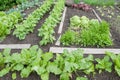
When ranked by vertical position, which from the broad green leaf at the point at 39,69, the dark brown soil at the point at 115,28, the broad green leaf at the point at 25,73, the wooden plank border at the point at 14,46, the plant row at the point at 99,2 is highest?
the broad green leaf at the point at 39,69

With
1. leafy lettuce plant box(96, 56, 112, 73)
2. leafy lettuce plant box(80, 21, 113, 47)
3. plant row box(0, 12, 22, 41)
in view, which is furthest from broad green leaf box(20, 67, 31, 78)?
plant row box(0, 12, 22, 41)

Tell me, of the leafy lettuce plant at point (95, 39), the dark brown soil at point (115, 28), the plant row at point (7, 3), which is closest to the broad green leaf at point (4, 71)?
the leafy lettuce plant at point (95, 39)

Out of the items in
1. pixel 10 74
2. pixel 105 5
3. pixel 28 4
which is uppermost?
pixel 10 74

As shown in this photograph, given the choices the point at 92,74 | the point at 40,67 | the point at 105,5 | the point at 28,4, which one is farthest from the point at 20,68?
the point at 105,5

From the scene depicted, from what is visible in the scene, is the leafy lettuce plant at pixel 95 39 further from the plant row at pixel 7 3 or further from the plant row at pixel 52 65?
the plant row at pixel 7 3

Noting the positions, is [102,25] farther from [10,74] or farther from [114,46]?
[10,74]

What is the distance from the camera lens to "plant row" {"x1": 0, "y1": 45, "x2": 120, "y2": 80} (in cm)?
310

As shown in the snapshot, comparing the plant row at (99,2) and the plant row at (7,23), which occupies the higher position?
the plant row at (7,23)

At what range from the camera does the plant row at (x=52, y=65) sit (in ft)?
10.2

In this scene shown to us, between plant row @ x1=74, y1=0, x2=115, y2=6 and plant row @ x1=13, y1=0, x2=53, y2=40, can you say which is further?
plant row @ x1=74, y1=0, x2=115, y2=6

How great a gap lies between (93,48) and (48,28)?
1096 millimetres

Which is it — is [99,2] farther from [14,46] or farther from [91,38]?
[14,46]

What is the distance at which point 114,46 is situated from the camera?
4.21m

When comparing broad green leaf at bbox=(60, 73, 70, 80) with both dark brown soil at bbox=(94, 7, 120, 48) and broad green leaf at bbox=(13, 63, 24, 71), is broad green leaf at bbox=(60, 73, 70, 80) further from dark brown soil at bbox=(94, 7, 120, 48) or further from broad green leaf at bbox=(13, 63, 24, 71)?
dark brown soil at bbox=(94, 7, 120, 48)
